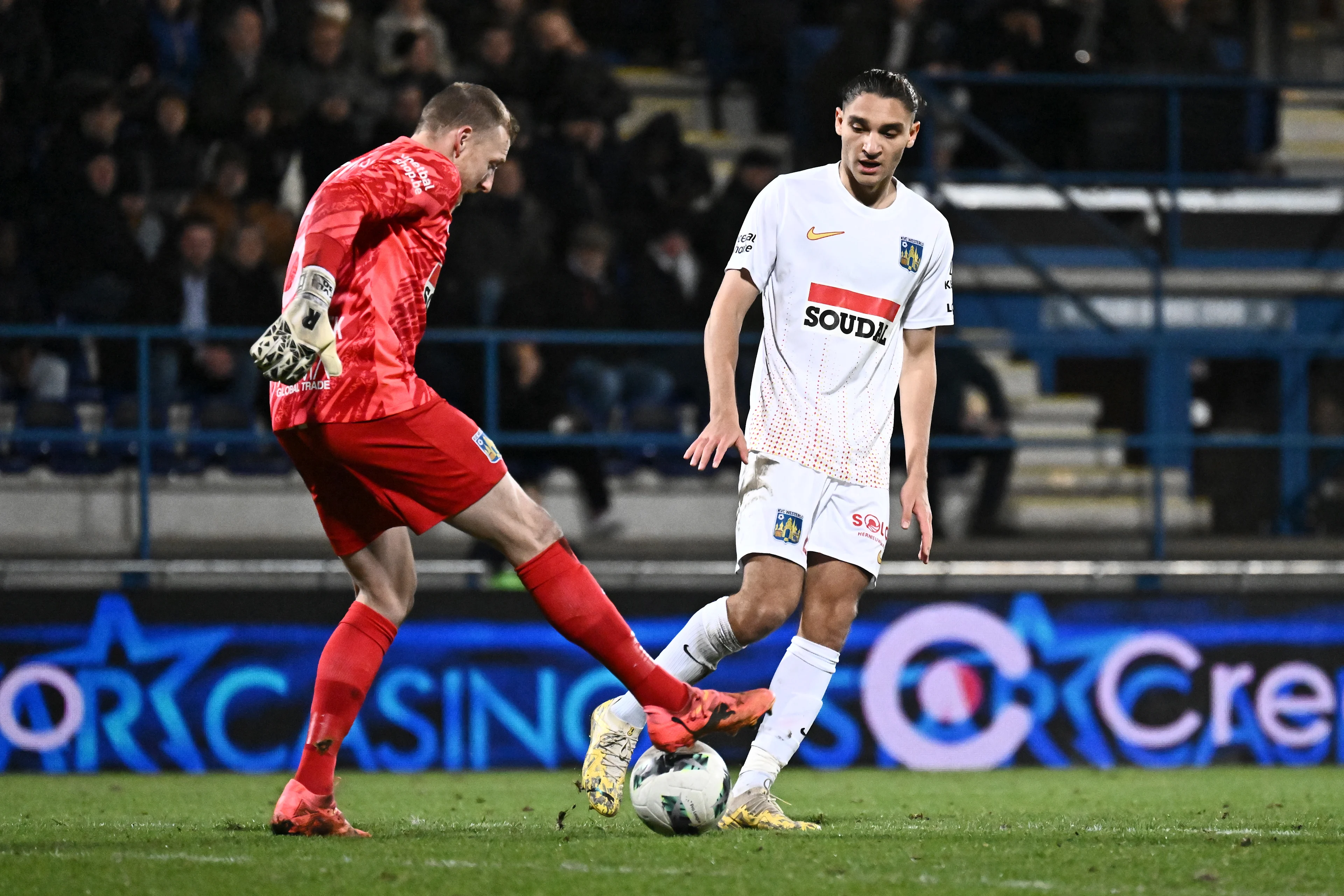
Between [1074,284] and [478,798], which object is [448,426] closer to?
[478,798]

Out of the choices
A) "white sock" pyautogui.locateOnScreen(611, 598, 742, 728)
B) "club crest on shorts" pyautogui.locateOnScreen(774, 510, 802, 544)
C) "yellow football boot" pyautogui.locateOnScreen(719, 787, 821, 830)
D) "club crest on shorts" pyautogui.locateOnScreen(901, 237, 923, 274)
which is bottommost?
"yellow football boot" pyautogui.locateOnScreen(719, 787, 821, 830)

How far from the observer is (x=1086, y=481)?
10875 mm

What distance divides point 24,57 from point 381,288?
6936 millimetres

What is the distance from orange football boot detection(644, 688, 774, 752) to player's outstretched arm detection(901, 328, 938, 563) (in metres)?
0.81

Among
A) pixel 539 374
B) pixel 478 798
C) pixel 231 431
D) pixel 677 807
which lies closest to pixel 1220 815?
pixel 677 807

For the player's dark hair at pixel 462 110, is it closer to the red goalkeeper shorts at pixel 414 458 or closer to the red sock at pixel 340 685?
the red goalkeeper shorts at pixel 414 458

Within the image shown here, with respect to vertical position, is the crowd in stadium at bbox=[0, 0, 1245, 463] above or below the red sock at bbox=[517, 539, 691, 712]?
above

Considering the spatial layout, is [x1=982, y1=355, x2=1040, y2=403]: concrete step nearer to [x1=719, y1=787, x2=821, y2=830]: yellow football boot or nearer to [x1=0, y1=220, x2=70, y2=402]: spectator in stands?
[x1=0, y1=220, x2=70, y2=402]: spectator in stands

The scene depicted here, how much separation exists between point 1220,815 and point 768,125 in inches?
330

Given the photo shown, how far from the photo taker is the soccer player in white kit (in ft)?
16.5

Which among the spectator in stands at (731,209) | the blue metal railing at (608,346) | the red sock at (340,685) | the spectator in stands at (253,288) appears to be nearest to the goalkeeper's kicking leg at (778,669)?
the red sock at (340,685)

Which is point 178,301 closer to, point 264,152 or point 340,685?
point 264,152

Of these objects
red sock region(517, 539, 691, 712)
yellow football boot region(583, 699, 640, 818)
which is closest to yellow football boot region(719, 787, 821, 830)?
yellow football boot region(583, 699, 640, 818)

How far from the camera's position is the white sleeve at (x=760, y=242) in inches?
202
